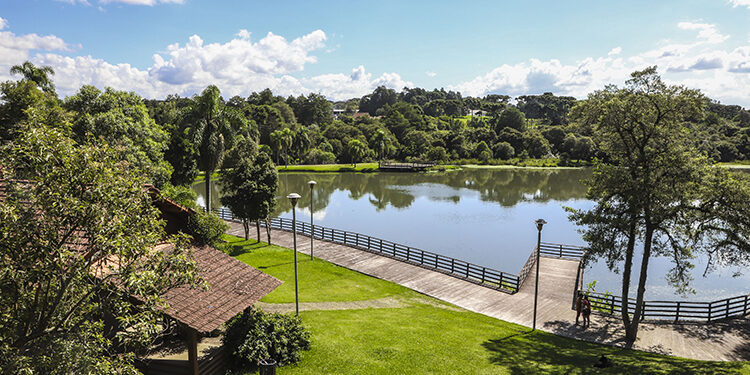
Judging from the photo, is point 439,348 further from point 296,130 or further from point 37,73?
point 296,130

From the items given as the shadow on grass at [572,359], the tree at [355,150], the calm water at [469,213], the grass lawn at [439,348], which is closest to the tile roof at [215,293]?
the grass lawn at [439,348]

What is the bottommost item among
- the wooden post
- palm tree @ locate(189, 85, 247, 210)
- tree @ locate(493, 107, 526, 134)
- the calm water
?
the calm water

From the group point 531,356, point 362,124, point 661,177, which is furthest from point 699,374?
point 362,124

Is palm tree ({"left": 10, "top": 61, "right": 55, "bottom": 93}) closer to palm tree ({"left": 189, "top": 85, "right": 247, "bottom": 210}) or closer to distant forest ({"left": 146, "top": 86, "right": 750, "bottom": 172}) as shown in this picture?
palm tree ({"left": 189, "top": 85, "right": 247, "bottom": 210})

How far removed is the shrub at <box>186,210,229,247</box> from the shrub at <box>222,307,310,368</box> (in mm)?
3311

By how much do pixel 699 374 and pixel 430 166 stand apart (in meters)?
76.2

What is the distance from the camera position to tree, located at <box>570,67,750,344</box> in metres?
14.5

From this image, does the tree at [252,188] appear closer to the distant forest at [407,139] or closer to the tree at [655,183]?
the tree at [655,183]

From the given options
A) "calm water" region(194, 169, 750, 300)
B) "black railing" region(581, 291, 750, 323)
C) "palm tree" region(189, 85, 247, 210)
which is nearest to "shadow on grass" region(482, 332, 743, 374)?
"black railing" region(581, 291, 750, 323)

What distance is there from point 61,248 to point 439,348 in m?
11.2

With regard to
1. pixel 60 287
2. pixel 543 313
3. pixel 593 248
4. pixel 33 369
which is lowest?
pixel 543 313

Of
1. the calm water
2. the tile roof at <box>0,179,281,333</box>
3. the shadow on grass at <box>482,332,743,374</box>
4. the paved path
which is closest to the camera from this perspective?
the tile roof at <box>0,179,281,333</box>

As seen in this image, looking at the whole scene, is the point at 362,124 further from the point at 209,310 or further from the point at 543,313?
the point at 209,310

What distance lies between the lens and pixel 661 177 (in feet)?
48.4
